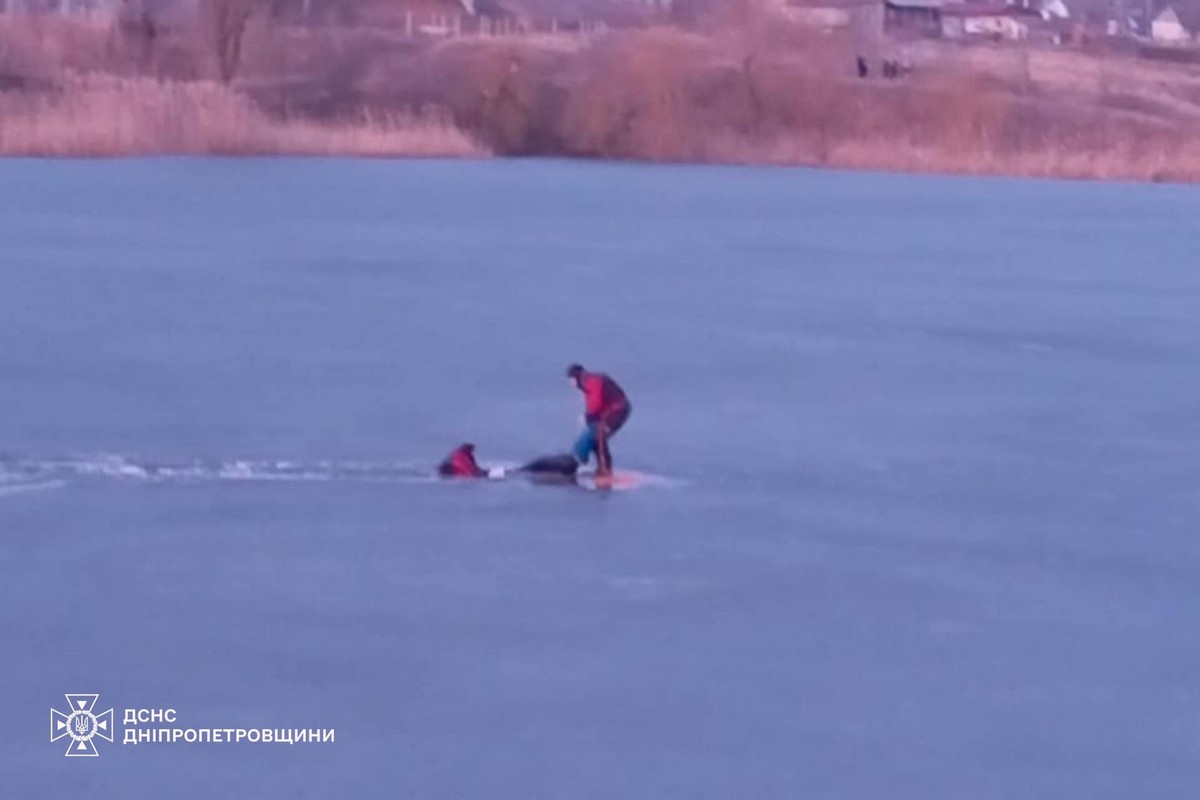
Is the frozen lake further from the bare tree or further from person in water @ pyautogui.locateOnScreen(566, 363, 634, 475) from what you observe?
the bare tree

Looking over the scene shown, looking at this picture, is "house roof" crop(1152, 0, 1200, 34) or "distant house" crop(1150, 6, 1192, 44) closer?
"distant house" crop(1150, 6, 1192, 44)

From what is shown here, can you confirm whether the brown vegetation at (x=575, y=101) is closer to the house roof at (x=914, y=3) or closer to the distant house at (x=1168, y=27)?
the house roof at (x=914, y=3)

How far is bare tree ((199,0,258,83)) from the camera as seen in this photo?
30250mm

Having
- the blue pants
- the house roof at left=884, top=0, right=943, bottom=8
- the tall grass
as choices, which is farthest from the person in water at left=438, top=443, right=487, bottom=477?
the house roof at left=884, top=0, right=943, bottom=8

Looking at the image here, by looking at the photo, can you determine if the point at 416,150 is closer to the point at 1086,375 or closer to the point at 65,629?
the point at 1086,375

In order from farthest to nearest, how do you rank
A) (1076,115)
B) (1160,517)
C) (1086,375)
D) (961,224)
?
(1076,115)
(961,224)
(1086,375)
(1160,517)

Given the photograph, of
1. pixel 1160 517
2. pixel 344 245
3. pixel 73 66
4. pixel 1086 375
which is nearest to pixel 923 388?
pixel 1086 375

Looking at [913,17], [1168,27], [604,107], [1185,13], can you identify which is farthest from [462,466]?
[1185,13]

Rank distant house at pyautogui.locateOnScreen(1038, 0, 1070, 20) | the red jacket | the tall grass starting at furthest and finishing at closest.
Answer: distant house at pyautogui.locateOnScreen(1038, 0, 1070, 20)
the tall grass
the red jacket

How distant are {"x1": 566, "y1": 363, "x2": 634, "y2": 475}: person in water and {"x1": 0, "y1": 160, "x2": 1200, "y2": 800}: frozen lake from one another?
0.82 ft

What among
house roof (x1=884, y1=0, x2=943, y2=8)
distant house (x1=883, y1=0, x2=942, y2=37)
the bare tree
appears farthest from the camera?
house roof (x1=884, y1=0, x2=943, y2=8)

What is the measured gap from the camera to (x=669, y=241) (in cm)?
1794

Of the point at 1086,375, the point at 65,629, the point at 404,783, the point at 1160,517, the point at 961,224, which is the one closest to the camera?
the point at 404,783

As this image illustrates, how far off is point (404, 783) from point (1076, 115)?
26.9 meters
